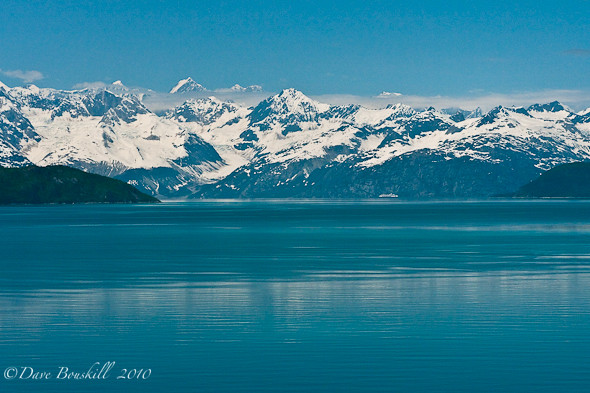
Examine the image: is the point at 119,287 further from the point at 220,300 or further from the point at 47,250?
the point at 47,250

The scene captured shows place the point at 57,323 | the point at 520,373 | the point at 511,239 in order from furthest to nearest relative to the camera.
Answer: the point at 511,239 → the point at 57,323 → the point at 520,373

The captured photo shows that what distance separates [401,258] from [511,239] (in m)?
61.3

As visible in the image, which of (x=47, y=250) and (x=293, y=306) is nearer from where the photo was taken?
(x=293, y=306)

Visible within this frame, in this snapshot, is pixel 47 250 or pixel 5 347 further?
pixel 47 250

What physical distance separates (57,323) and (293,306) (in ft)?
65.6

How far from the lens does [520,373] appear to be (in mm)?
50219

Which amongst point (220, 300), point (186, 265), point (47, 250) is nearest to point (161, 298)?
point (220, 300)

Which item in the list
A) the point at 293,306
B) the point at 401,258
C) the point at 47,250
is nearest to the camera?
the point at 293,306

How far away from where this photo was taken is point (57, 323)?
67.8 m

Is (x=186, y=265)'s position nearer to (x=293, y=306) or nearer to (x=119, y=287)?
(x=119, y=287)

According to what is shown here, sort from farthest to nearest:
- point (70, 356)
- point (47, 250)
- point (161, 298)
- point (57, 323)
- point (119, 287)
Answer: point (47, 250)
point (119, 287)
point (161, 298)
point (57, 323)
point (70, 356)

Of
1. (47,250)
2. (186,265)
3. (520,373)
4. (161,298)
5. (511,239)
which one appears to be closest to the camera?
(520,373)

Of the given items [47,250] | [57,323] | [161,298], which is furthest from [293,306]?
[47,250]

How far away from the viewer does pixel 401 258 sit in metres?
134
